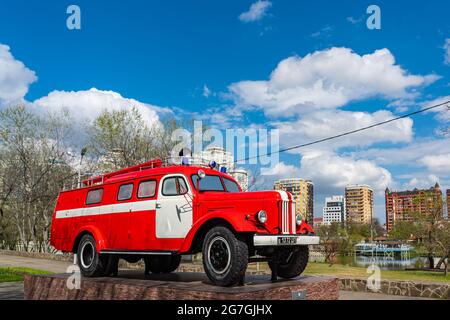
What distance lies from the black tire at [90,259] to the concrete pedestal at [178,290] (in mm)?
419

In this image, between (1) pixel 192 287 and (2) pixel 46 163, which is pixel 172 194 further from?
(2) pixel 46 163

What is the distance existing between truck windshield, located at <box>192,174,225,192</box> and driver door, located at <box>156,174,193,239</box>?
260 millimetres

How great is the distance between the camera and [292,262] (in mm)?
8883

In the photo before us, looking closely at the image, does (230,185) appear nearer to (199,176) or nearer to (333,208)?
(199,176)

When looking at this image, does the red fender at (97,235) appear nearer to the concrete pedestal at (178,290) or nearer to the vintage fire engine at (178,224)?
the vintage fire engine at (178,224)

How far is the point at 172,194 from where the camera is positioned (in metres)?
8.65

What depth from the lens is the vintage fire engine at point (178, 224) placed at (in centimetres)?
745

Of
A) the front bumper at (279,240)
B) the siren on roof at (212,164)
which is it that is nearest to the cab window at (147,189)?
the siren on roof at (212,164)

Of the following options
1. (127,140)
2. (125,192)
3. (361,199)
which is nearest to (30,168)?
(127,140)

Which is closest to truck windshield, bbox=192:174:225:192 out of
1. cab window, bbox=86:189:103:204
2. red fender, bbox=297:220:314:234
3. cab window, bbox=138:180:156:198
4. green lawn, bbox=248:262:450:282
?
cab window, bbox=138:180:156:198

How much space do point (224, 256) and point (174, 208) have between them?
157 cm

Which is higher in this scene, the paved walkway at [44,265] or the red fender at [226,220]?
the red fender at [226,220]
